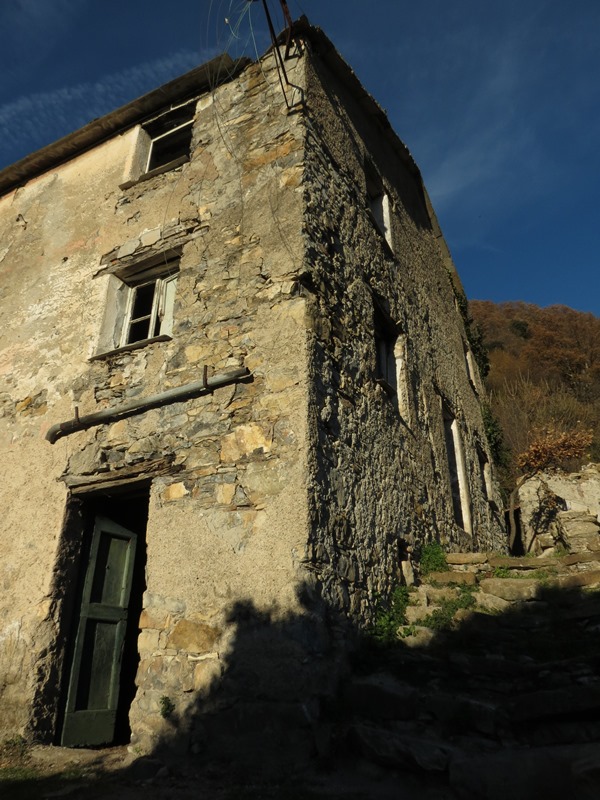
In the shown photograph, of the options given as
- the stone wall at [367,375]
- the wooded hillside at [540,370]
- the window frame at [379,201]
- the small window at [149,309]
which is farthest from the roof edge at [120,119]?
the wooded hillside at [540,370]

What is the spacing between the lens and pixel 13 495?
5301mm

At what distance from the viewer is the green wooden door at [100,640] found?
15.1 ft

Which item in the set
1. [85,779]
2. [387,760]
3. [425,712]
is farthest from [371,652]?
[85,779]

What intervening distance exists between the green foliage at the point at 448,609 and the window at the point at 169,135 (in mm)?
6229

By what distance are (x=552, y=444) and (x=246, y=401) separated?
1168 centimetres

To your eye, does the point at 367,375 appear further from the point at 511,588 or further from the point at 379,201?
the point at 379,201

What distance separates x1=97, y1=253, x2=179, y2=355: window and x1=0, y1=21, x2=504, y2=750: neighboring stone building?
3 cm

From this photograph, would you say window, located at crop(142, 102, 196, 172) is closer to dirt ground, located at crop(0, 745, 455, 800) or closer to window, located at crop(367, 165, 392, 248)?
window, located at crop(367, 165, 392, 248)

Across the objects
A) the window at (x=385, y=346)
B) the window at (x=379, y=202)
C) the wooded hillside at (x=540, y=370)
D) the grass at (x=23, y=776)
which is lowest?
the grass at (x=23, y=776)

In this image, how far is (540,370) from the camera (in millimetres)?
26094

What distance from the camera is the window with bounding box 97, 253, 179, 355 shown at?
5.98m

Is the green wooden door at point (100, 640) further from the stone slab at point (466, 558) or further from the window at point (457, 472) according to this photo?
the window at point (457, 472)

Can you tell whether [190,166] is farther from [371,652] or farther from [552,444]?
[552,444]

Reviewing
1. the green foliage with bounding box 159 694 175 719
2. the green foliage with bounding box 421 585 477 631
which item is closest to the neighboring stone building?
the green foliage with bounding box 159 694 175 719
